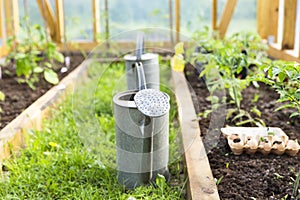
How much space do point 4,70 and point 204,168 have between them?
2.82m

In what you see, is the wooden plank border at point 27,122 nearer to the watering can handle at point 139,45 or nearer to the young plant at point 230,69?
the watering can handle at point 139,45

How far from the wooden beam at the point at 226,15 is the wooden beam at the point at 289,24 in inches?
43.5

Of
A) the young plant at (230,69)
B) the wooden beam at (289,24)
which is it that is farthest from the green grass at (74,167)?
the wooden beam at (289,24)

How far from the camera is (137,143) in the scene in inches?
74.4

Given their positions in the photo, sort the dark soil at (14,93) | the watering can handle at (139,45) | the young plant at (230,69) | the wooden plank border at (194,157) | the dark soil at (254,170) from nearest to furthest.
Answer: the wooden plank border at (194,157) → the dark soil at (254,170) → the watering can handle at (139,45) → the young plant at (230,69) → the dark soil at (14,93)

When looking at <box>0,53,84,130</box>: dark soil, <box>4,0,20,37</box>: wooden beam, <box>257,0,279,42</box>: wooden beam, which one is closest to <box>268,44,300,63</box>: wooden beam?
<box>257,0,279,42</box>: wooden beam

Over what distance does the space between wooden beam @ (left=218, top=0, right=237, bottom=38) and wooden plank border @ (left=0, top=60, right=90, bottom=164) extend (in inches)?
91.2

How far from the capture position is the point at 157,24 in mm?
5402

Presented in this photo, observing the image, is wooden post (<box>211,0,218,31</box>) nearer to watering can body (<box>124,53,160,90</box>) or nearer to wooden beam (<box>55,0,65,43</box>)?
wooden beam (<box>55,0,65,43</box>)

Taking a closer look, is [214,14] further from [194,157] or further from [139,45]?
[194,157]

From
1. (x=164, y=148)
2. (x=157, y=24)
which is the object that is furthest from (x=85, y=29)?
(x=164, y=148)

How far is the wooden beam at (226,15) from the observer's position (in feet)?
16.9

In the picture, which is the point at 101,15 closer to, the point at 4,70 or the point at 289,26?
the point at 4,70

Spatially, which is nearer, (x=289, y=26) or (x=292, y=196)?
(x=292, y=196)
